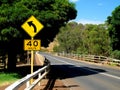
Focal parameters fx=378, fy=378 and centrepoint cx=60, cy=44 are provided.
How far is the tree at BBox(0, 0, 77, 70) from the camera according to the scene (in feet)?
80.6

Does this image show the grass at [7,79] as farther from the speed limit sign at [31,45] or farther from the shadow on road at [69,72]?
the speed limit sign at [31,45]

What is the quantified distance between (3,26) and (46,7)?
11.6 feet

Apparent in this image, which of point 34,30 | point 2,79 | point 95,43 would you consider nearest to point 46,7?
point 2,79

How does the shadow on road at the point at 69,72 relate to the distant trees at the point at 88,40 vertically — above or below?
below

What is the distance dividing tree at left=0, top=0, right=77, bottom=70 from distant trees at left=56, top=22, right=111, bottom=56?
25.1 m

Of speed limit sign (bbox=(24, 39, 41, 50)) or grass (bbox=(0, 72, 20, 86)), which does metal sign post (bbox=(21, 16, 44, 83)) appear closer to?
speed limit sign (bbox=(24, 39, 41, 50))

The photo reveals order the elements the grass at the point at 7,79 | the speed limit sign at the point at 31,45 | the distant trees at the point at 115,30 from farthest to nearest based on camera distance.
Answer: the distant trees at the point at 115,30
the grass at the point at 7,79
the speed limit sign at the point at 31,45

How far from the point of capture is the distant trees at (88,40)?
77.9m

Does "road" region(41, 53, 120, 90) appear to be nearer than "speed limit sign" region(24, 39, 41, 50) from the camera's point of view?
No

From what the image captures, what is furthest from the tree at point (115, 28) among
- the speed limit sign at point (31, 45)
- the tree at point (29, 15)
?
the speed limit sign at point (31, 45)

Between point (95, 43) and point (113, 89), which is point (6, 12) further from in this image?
point (95, 43)

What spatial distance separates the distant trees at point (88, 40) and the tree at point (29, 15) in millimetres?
25103

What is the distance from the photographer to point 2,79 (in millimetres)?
24203

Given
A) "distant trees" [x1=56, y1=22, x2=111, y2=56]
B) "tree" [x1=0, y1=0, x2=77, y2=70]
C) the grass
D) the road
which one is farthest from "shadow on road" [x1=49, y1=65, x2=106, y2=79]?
"distant trees" [x1=56, y1=22, x2=111, y2=56]
